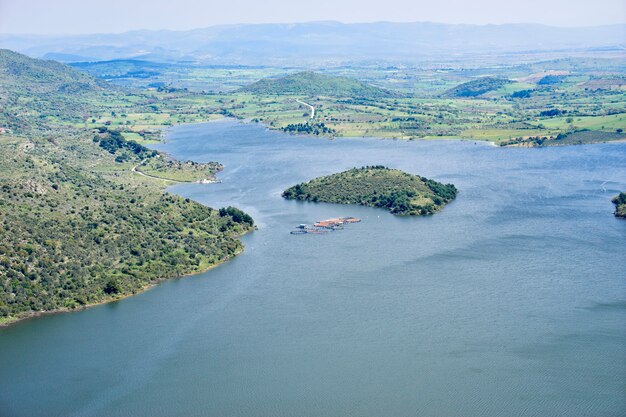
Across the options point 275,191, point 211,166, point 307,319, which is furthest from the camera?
point 211,166

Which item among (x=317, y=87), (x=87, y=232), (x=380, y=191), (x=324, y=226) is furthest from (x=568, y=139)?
(x=317, y=87)

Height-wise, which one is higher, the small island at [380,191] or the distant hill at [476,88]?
the distant hill at [476,88]

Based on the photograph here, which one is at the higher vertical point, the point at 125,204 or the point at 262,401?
the point at 125,204

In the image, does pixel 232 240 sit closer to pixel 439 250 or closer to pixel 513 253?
pixel 439 250

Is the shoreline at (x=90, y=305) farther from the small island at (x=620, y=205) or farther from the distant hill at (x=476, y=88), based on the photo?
the distant hill at (x=476, y=88)

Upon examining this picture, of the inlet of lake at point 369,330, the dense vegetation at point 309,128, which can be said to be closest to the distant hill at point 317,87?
the dense vegetation at point 309,128

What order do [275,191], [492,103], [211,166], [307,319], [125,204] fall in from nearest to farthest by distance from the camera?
[307,319] → [125,204] → [275,191] → [211,166] → [492,103]

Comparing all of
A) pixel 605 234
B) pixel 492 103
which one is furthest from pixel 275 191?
pixel 492 103
